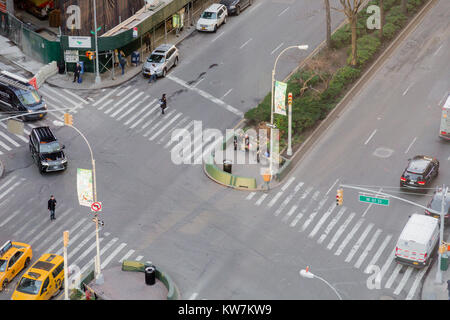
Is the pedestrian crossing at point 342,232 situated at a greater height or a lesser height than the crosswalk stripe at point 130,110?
lesser

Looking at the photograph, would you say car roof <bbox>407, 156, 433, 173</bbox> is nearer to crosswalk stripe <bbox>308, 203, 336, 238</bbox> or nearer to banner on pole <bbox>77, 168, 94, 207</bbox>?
crosswalk stripe <bbox>308, 203, 336, 238</bbox>

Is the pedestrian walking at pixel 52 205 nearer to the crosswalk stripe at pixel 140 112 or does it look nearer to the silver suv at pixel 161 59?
the crosswalk stripe at pixel 140 112

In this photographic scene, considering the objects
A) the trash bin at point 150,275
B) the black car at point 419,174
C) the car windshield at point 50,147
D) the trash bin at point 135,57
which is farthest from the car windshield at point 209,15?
the trash bin at point 150,275

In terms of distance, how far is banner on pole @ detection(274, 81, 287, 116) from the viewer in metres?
63.4

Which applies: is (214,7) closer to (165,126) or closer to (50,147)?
(165,126)

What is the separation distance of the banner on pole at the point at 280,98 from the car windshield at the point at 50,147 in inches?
619

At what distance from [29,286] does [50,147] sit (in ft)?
46.9

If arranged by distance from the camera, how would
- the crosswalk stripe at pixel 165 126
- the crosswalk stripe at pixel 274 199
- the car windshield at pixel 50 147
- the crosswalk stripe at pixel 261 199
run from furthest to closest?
the crosswalk stripe at pixel 165 126 < the car windshield at pixel 50 147 < the crosswalk stripe at pixel 261 199 < the crosswalk stripe at pixel 274 199

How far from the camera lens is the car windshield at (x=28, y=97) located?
7046cm

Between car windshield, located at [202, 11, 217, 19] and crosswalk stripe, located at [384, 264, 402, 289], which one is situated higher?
car windshield, located at [202, 11, 217, 19]

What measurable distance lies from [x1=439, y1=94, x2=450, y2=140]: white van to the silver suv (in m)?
23.2

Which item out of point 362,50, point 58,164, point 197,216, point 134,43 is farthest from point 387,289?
point 134,43

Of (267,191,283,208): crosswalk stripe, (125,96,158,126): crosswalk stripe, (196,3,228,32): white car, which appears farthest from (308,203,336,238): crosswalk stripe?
(196,3,228,32): white car

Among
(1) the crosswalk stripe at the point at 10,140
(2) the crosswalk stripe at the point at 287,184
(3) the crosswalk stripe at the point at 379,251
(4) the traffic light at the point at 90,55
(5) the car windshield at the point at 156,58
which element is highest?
(4) the traffic light at the point at 90,55
